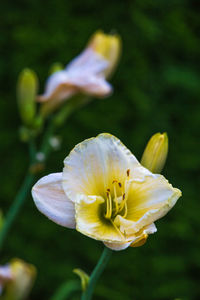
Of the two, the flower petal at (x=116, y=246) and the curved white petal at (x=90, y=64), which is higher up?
the curved white petal at (x=90, y=64)

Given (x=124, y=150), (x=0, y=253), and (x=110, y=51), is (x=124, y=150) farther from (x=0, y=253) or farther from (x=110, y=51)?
(x=0, y=253)

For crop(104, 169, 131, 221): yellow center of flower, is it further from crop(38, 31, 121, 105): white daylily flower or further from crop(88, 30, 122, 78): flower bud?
crop(88, 30, 122, 78): flower bud

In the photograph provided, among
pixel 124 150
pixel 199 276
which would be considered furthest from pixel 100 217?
pixel 199 276

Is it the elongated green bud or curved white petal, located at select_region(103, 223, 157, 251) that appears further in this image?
the elongated green bud

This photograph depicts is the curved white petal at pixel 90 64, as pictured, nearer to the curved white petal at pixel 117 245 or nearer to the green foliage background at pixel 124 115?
the green foliage background at pixel 124 115

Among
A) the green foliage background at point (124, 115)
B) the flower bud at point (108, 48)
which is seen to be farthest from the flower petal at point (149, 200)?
the green foliage background at point (124, 115)

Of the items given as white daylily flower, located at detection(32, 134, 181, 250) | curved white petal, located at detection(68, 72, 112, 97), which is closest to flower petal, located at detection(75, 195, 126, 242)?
white daylily flower, located at detection(32, 134, 181, 250)
